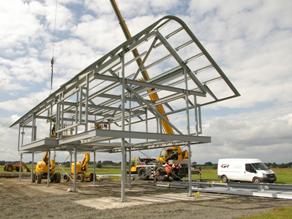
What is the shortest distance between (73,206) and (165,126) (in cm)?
1098

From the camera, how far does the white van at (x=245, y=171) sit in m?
24.0

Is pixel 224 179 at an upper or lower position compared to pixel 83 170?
lower

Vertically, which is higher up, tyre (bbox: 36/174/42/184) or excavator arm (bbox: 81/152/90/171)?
excavator arm (bbox: 81/152/90/171)

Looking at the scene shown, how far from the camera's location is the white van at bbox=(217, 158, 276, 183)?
23984 millimetres

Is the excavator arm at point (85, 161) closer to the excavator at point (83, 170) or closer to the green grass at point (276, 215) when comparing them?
the excavator at point (83, 170)

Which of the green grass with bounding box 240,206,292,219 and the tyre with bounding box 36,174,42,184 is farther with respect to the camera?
the tyre with bounding box 36,174,42,184

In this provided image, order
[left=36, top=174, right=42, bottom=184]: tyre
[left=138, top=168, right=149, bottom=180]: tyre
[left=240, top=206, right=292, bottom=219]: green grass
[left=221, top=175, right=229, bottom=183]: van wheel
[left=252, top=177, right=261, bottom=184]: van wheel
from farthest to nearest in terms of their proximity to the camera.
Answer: [left=138, top=168, right=149, bottom=180]: tyre
[left=221, top=175, right=229, bottom=183]: van wheel
[left=36, top=174, right=42, bottom=184]: tyre
[left=252, top=177, right=261, bottom=184]: van wheel
[left=240, top=206, right=292, bottom=219]: green grass

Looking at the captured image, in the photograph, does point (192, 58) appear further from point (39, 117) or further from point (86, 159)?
point (86, 159)

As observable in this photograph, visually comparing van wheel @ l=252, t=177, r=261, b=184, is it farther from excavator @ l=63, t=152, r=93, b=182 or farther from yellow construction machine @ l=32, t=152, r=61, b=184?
yellow construction machine @ l=32, t=152, r=61, b=184

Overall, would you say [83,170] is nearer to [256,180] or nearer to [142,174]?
[142,174]

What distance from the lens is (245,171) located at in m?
25.3

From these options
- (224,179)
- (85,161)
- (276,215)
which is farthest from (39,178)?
(276,215)

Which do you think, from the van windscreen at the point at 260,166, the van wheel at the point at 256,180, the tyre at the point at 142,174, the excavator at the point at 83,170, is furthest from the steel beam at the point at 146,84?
the tyre at the point at 142,174

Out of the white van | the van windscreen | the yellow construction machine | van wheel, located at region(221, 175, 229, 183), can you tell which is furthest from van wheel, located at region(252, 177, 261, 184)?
the yellow construction machine
